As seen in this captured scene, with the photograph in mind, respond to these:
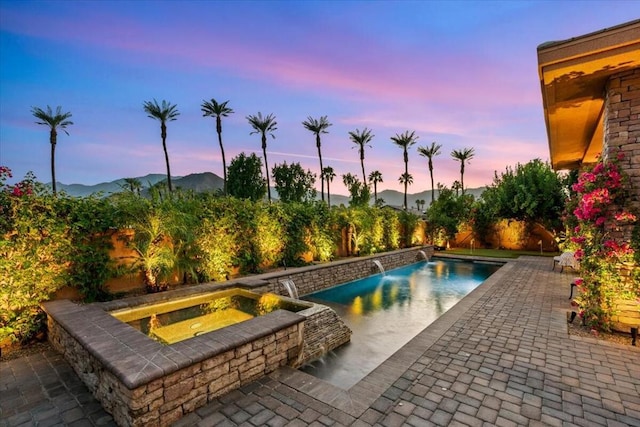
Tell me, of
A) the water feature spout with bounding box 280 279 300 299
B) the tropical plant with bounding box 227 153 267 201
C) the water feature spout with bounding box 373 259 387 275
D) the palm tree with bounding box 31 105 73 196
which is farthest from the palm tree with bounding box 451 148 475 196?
the palm tree with bounding box 31 105 73 196

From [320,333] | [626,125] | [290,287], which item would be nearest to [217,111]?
[290,287]

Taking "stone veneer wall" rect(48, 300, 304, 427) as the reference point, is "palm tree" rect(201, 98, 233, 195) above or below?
above

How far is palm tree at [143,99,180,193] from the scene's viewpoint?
27.0 metres

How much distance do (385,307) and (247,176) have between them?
29578 mm

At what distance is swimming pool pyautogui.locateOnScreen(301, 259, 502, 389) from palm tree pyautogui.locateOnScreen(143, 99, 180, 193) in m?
23.5

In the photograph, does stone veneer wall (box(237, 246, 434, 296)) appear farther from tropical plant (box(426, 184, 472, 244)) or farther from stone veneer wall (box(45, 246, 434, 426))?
tropical plant (box(426, 184, 472, 244))

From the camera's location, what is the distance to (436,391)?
10.7ft

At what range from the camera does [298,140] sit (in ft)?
119

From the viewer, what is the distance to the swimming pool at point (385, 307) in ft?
17.1

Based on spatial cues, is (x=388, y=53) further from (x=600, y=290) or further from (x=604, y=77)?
(x=600, y=290)

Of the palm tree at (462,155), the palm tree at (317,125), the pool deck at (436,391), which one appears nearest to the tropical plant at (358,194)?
the pool deck at (436,391)

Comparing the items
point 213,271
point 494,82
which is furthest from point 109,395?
point 494,82

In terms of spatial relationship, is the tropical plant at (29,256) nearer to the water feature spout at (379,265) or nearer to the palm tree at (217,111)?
the water feature spout at (379,265)

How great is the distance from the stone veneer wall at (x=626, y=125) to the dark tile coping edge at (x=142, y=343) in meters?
5.79
